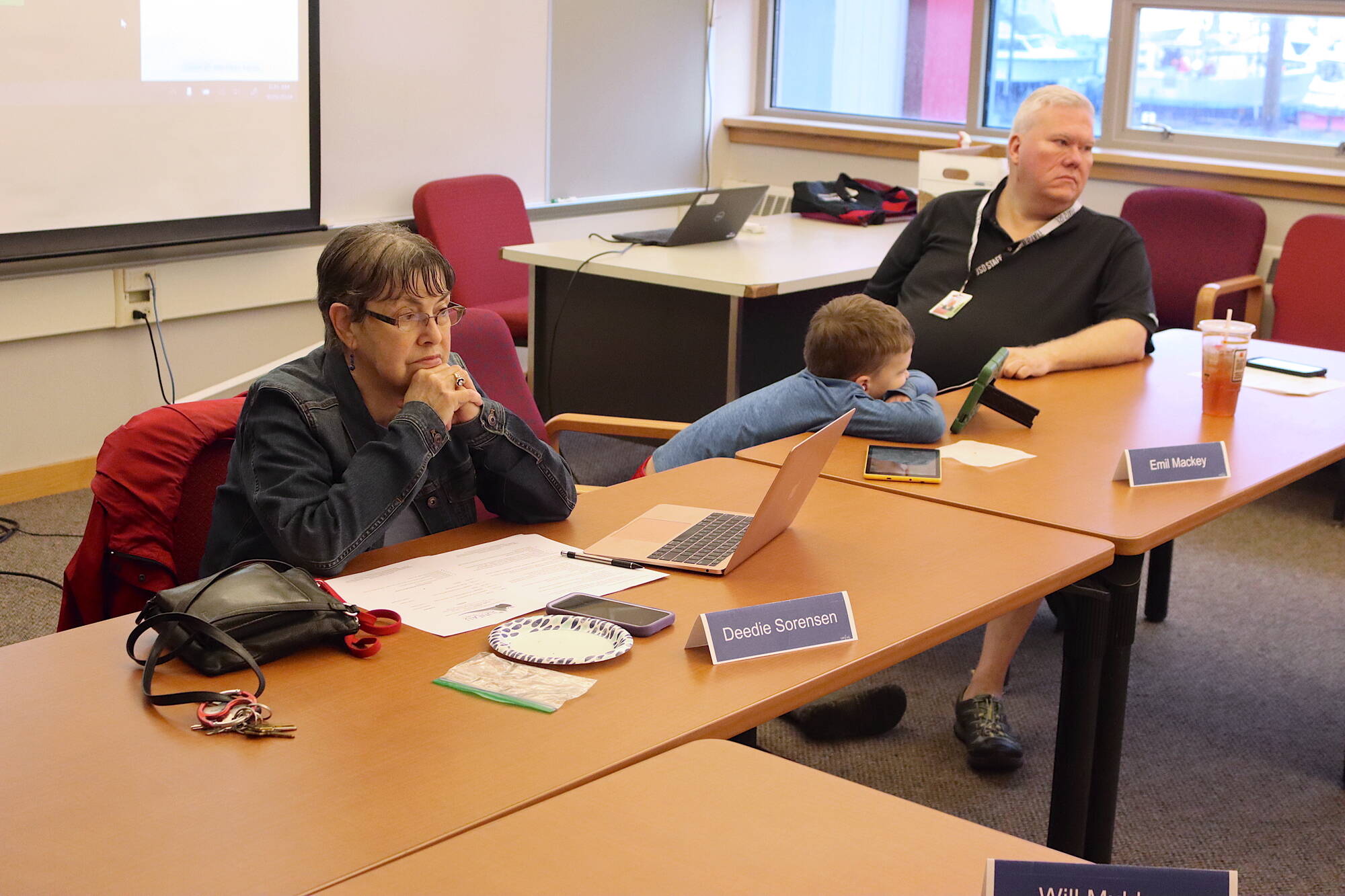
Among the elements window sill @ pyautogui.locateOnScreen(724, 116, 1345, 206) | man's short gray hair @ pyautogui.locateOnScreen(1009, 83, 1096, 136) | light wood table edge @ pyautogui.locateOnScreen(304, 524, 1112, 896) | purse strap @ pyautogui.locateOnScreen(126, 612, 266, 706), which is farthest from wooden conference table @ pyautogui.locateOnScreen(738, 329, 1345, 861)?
window sill @ pyautogui.locateOnScreen(724, 116, 1345, 206)

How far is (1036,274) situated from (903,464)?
109cm


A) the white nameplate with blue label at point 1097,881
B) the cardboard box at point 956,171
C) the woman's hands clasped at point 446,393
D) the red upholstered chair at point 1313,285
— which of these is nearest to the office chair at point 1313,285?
the red upholstered chair at point 1313,285

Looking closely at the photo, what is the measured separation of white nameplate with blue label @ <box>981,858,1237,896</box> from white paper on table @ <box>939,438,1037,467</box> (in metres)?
1.32

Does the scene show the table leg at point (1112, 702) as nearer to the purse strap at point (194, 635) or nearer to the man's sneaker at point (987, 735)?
the man's sneaker at point (987, 735)

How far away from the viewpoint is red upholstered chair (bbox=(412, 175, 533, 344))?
451 cm

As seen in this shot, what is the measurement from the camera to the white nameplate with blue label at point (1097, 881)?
0.91 m

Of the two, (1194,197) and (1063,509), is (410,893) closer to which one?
(1063,509)

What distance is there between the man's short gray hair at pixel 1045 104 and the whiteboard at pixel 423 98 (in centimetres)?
250

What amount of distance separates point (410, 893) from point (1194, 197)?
437cm

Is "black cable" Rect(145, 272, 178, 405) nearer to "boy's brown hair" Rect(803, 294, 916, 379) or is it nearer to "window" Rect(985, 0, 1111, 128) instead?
"boy's brown hair" Rect(803, 294, 916, 379)

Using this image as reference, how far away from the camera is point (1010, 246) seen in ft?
10.2

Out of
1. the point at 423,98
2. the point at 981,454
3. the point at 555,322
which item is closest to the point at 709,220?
the point at 555,322

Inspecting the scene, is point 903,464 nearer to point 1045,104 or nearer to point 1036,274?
point 1036,274

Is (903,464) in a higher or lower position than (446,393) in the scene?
lower
